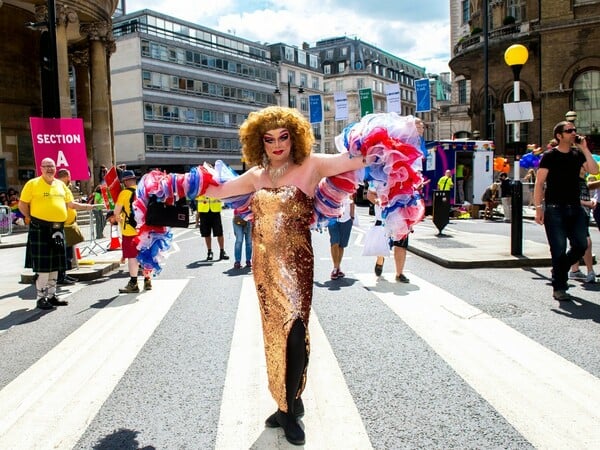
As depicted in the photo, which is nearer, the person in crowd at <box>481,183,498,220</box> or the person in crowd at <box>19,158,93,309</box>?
the person in crowd at <box>19,158,93,309</box>

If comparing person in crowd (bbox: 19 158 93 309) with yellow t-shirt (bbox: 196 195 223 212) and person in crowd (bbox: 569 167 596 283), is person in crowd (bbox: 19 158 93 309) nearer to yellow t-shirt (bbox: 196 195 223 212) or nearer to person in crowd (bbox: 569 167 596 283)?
yellow t-shirt (bbox: 196 195 223 212)

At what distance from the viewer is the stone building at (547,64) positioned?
1254 inches

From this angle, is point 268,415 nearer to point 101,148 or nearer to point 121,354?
point 121,354

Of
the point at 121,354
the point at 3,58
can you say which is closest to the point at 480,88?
the point at 3,58

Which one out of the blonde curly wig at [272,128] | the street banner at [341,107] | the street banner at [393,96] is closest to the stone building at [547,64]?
the street banner at [393,96]

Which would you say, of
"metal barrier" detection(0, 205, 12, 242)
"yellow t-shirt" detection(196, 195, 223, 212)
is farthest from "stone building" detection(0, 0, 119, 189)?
"yellow t-shirt" detection(196, 195, 223, 212)

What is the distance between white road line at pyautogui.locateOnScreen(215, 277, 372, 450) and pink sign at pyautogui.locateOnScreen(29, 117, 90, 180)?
8.14 m

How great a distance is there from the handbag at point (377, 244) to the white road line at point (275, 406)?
2.73 meters

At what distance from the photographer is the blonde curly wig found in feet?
12.6

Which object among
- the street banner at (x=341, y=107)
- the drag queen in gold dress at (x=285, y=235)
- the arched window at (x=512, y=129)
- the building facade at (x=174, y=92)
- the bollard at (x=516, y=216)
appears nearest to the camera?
the drag queen in gold dress at (x=285, y=235)

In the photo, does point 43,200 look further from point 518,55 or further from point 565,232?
point 518,55

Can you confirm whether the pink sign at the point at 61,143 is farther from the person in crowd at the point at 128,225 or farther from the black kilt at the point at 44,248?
the black kilt at the point at 44,248

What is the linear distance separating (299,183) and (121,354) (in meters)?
2.74

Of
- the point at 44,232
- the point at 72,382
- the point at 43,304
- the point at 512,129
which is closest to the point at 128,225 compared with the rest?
the point at 44,232
